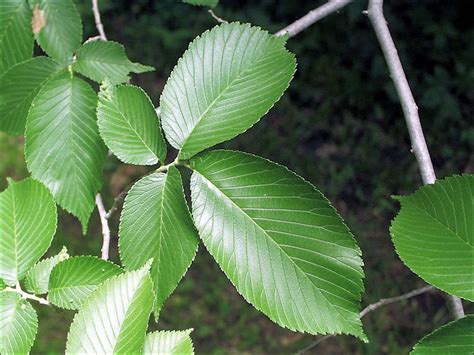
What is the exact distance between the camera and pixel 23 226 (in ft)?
2.89

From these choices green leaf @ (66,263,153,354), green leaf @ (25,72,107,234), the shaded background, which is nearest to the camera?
green leaf @ (66,263,153,354)

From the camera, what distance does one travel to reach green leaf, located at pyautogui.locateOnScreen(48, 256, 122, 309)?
0.83 meters

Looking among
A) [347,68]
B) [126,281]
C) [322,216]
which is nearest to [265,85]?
[322,216]

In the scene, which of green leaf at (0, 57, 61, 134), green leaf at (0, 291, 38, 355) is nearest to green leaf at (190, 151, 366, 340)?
green leaf at (0, 291, 38, 355)

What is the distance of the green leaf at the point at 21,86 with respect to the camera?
1.05m

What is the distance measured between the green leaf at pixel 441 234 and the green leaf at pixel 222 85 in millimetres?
255

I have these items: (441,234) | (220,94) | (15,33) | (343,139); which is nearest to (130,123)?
(220,94)

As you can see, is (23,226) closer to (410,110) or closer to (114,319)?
(114,319)

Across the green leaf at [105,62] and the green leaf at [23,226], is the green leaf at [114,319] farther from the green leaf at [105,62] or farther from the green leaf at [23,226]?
the green leaf at [105,62]

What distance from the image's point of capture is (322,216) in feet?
2.59

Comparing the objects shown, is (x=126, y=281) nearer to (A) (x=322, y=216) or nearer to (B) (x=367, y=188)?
(A) (x=322, y=216)

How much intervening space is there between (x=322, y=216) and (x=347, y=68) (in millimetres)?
2330

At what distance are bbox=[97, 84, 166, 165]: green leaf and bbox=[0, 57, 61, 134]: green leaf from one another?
223mm

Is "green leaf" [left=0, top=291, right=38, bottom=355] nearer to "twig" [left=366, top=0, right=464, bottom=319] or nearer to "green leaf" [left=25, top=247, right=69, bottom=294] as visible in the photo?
"green leaf" [left=25, top=247, right=69, bottom=294]
